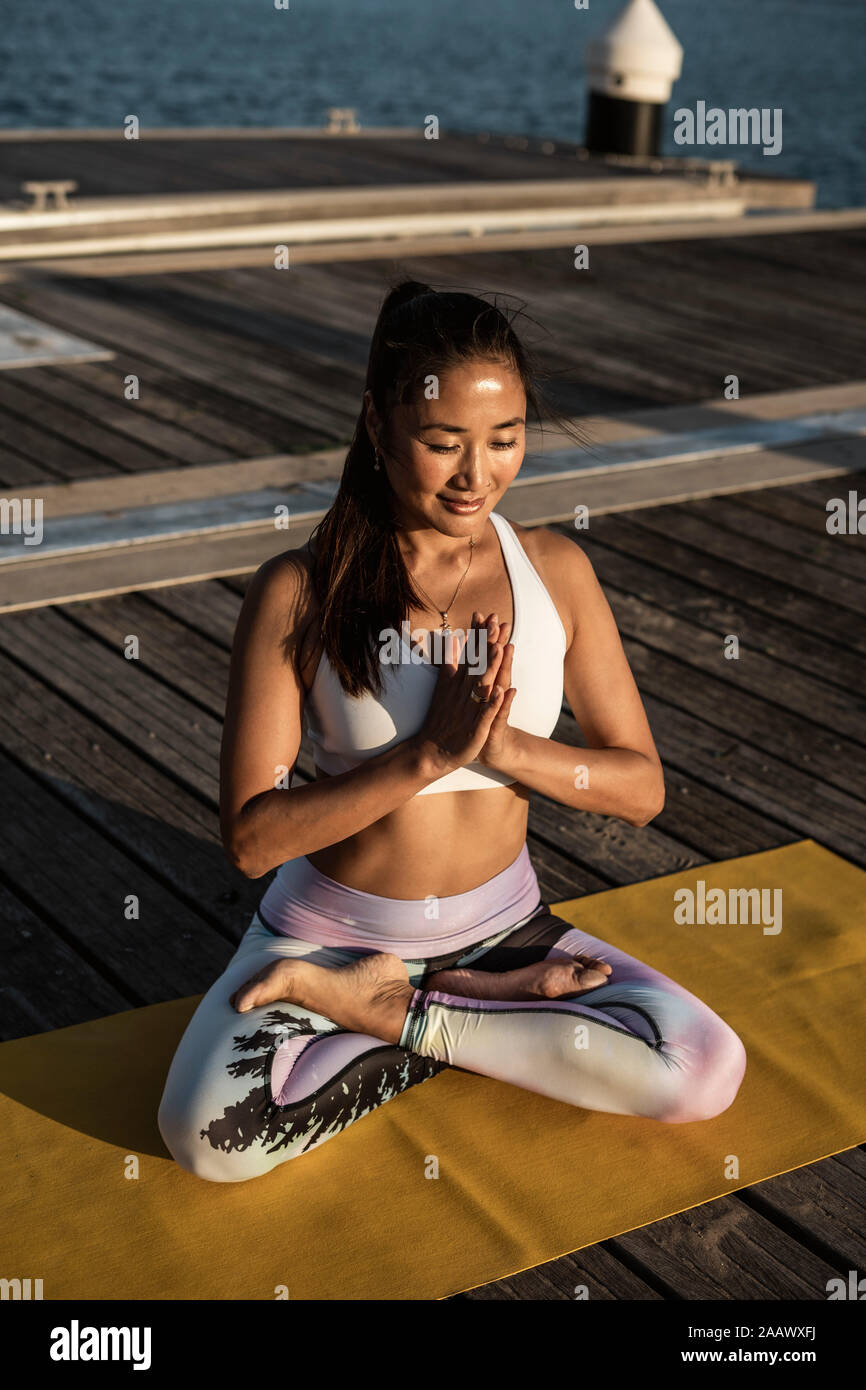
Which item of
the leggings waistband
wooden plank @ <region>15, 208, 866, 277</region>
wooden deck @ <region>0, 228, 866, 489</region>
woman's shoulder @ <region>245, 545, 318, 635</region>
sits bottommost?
the leggings waistband

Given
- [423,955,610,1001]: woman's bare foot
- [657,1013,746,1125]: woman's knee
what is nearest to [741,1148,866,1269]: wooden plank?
[657,1013,746,1125]: woman's knee

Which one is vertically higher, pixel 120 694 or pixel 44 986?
pixel 120 694

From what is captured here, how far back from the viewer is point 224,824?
259 centimetres

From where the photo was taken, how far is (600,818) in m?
3.87

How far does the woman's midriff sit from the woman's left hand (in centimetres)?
23

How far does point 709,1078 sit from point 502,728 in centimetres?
75

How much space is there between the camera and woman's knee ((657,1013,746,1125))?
8.63 ft

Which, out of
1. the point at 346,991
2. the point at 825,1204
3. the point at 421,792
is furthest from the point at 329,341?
the point at 825,1204

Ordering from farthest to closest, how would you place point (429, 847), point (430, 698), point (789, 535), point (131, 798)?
point (789, 535) → point (131, 798) → point (429, 847) → point (430, 698)

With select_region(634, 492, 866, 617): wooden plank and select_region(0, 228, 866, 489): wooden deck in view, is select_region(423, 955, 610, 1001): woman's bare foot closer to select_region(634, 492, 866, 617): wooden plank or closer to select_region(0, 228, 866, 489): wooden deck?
select_region(634, 492, 866, 617): wooden plank

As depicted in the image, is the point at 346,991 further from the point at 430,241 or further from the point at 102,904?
the point at 430,241

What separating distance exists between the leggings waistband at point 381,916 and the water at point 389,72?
1718cm

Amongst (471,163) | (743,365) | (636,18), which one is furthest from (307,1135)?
(636,18)

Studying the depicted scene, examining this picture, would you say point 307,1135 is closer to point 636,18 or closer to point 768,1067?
point 768,1067
